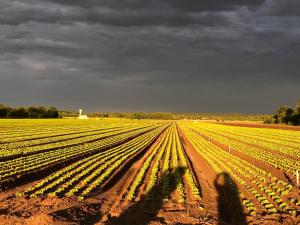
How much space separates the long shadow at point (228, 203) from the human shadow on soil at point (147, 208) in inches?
74.5

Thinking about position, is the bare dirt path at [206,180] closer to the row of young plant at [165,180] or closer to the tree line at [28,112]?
the row of young plant at [165,180]

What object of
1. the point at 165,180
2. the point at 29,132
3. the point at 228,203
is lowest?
the point at 228,203

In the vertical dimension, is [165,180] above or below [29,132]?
below

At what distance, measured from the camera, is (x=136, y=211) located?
39.2 ft

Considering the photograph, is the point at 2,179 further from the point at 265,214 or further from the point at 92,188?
the point at 265,214

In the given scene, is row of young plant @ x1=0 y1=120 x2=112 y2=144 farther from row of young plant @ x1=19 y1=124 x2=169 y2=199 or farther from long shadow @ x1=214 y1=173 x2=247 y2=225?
long shadow @ x1=214 y1=173 x2=247 y2=225

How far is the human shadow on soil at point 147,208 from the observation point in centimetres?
1080

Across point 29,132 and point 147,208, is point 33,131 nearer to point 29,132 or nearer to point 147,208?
point 29,132

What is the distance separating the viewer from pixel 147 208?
12422mm

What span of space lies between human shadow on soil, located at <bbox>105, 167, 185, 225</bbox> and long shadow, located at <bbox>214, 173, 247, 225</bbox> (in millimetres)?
1891

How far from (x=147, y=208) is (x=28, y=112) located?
131648 millimetres

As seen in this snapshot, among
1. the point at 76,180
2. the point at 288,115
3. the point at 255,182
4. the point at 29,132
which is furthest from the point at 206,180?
the point at 288,115

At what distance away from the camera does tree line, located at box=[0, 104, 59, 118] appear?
122 meters

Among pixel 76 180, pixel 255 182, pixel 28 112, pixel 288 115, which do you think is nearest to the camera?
pixel 76 180
